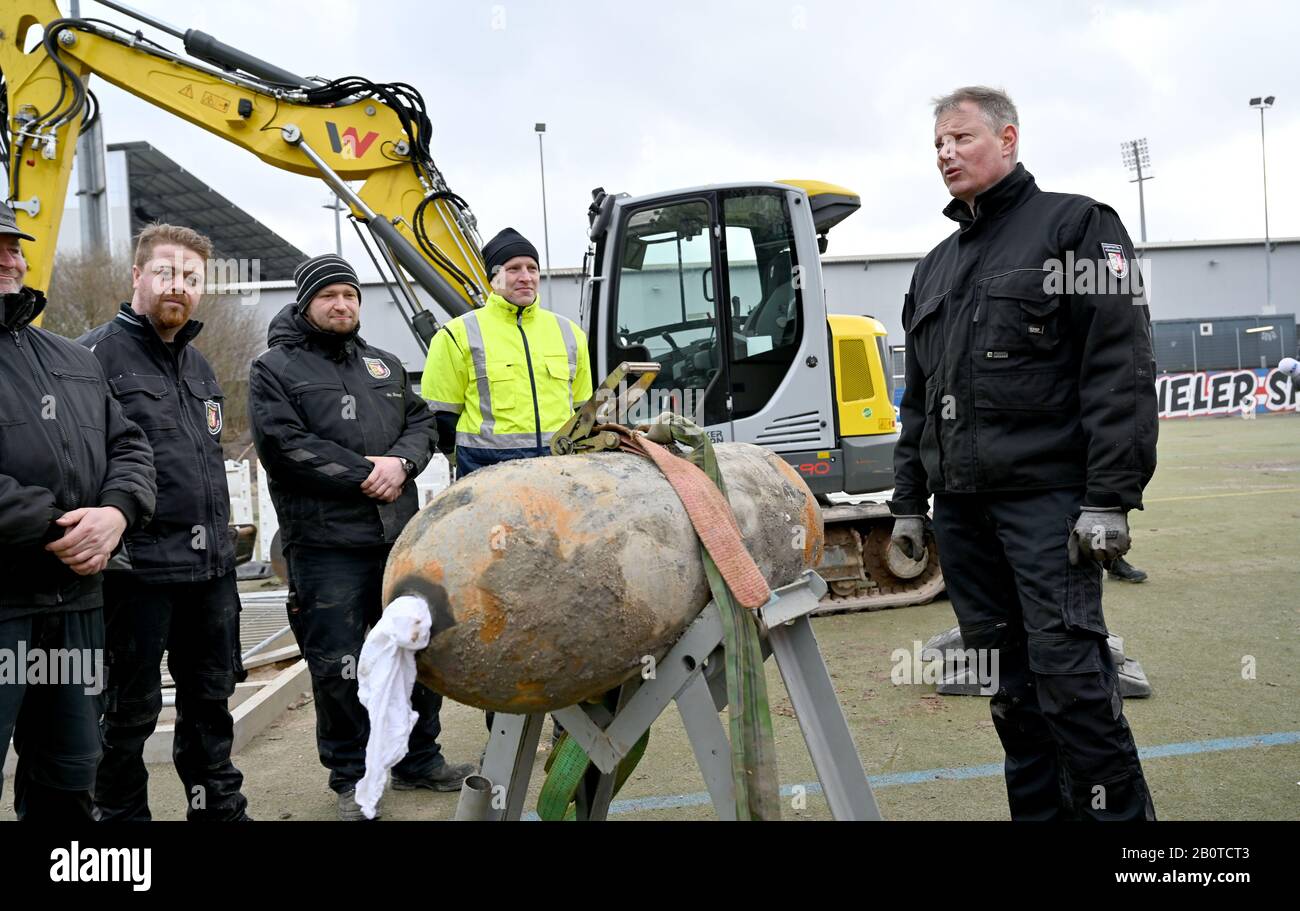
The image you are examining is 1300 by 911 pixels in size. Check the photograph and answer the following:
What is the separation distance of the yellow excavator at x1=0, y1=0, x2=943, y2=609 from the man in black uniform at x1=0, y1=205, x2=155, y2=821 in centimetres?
349

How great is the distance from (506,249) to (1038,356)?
6.91 ft

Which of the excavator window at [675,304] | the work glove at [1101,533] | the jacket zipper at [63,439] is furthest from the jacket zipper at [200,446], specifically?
the excavator window at [675,304]

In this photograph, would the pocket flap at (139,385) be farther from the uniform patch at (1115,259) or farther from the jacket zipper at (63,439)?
the uniform patch at (1115,259)

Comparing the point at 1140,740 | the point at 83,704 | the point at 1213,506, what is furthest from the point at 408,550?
the point at 1213,506

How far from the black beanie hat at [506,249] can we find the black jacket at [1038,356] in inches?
66.9

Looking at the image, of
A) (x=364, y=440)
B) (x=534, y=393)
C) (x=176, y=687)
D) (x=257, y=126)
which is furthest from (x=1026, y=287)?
(x=257, y=126)

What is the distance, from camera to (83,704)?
8.57 ft

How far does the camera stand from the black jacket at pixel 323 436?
350cm

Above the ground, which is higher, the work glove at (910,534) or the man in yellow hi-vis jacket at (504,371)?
the man in yellow hi-vis jacket at (504,371)

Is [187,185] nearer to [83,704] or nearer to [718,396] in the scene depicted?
[718,396]

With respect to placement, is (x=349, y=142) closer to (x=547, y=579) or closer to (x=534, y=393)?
(x=534, y=393)

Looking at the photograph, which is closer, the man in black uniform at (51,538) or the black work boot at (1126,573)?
the man in black uniform at (51,538)

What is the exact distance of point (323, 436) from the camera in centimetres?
358

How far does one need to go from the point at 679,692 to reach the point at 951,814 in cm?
160
